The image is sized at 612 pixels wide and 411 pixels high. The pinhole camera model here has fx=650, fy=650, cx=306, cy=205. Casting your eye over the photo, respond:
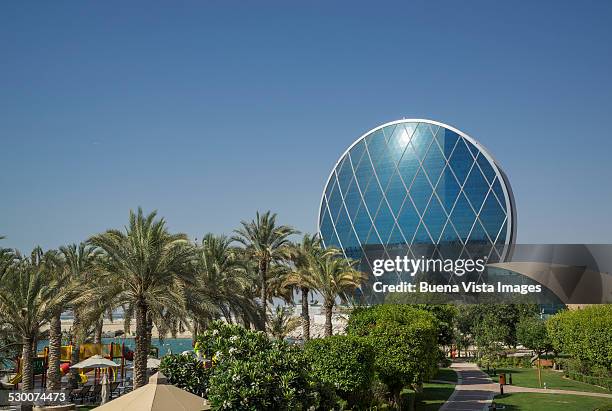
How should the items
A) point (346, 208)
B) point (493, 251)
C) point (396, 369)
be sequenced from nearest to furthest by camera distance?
point (396, 369) < point (493, 251) < point (346, 208)

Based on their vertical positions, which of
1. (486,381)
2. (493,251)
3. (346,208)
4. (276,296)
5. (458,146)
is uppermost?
(458,146)

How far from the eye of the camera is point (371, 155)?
122625 mm

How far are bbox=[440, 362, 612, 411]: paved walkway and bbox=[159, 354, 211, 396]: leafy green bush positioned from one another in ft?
53.9

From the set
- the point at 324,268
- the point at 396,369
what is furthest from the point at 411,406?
the point at 324,268

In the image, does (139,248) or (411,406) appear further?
(411,406)

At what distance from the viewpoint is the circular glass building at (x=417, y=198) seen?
109 metres

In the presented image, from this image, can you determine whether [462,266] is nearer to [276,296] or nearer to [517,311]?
[517,311]

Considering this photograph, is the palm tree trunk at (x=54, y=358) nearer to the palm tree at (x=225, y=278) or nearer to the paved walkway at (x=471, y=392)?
the palm tree at (x=225, y=278)

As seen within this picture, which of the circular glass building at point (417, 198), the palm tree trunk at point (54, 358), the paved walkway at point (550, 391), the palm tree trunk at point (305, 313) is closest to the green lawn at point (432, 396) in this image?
the paved walkway at point (550, 391)

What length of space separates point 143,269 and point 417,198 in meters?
92.8

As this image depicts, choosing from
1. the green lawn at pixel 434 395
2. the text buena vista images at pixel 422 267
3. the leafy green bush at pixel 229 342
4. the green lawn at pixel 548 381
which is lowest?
the green lawn at pixel 548 381

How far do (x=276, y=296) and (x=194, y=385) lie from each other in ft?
91.1

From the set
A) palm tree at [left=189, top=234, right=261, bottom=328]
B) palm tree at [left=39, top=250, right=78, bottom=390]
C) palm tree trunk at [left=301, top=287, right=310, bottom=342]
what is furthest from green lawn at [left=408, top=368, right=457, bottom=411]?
palm tree at [left=39, top=250, right=78, bottom=390]

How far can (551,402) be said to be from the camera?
33.2 metres
